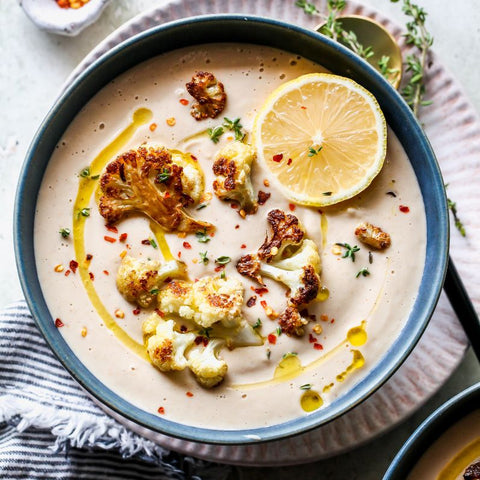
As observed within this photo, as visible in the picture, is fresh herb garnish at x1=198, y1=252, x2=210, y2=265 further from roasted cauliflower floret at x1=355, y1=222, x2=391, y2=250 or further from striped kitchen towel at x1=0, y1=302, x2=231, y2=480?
striped kitchen towel at x1=0, y1=302, x2=231, y2=480

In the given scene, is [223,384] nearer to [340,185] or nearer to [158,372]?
[158,372]

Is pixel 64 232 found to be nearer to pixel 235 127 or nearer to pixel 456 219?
pixel 235 127

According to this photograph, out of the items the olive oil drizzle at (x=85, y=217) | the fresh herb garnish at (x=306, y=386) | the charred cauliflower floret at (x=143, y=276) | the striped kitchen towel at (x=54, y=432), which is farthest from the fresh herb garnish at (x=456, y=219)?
the striped kitchen towel at (x=54, y=432)

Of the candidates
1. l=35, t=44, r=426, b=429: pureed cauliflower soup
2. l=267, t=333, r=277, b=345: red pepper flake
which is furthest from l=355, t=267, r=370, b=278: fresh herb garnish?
l=267, t=333, r=277, b=345: red pepper flake

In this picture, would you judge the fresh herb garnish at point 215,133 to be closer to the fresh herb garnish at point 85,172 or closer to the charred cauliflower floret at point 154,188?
the charred cauliflower floret at point 154,188

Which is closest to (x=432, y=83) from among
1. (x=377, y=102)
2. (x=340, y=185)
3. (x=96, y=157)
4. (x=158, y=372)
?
(x=377, y=102)
